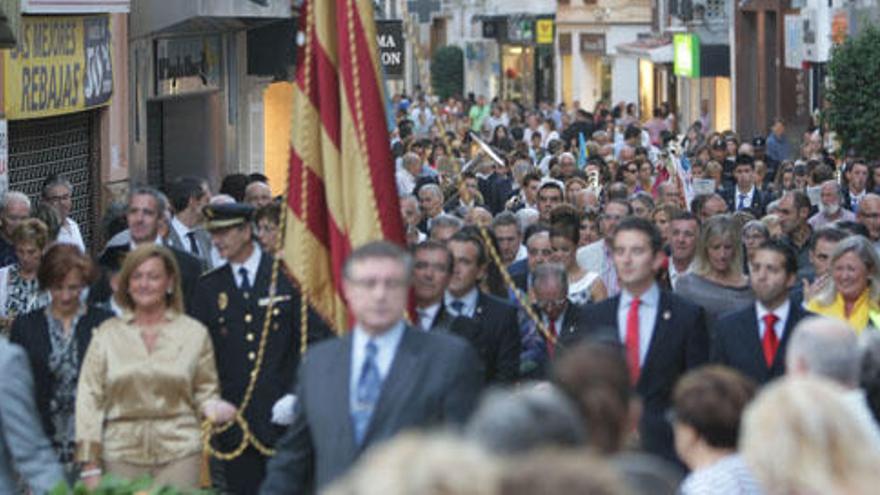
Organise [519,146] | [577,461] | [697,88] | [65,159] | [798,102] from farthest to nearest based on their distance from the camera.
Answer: [697,88] < [798,102] < [519,146] < [65,159] < [577,461]

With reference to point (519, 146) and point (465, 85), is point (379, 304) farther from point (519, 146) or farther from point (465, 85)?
point (465, 85)

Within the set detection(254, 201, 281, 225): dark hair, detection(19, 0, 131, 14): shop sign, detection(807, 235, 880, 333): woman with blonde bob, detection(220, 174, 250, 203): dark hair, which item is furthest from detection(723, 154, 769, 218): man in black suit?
detection(807, 235, 880, 333): woman with blonde bob

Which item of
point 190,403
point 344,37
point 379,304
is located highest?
point 344,37

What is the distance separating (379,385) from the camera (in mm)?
8539

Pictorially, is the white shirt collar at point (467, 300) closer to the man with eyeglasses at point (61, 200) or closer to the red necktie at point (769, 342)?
the red necktie at point (769, 342)

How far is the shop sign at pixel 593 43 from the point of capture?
73688 millimetres

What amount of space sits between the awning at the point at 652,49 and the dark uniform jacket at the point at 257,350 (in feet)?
159

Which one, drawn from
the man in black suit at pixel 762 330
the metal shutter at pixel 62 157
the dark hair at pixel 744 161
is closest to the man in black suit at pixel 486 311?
the man in black suit at pixel 762 330

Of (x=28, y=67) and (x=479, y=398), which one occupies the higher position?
(x=28, y=67)

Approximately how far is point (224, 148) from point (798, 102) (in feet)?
75.3

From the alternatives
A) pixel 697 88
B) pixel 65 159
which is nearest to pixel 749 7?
pixel 697 88

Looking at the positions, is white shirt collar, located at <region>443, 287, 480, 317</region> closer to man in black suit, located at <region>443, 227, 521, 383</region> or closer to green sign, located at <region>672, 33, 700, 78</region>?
man in black suit, located at <region>443, 227, 521, 383</region>

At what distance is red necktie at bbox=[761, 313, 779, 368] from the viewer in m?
11.5

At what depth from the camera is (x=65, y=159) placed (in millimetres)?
21875
